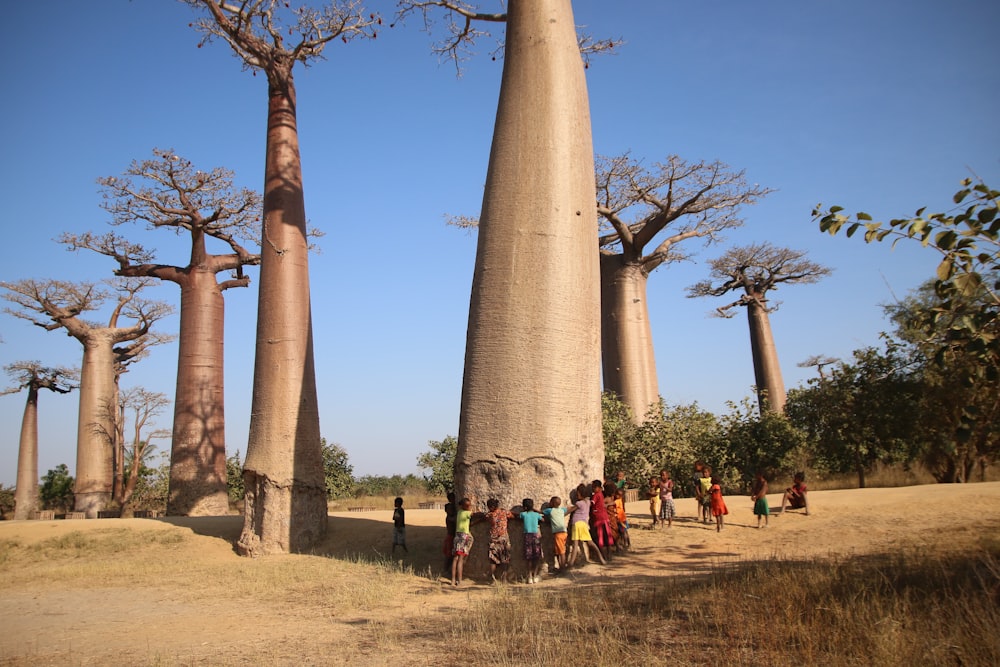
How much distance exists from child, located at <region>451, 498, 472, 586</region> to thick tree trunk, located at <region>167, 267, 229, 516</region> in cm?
748

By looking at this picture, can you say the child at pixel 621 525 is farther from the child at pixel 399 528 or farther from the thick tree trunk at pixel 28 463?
the thick tree trunk at pixel 28 463

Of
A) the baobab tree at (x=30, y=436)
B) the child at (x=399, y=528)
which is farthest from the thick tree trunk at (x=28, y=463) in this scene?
the child at (x=399, y=528)

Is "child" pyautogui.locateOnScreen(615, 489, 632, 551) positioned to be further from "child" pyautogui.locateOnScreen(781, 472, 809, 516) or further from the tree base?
the tree base

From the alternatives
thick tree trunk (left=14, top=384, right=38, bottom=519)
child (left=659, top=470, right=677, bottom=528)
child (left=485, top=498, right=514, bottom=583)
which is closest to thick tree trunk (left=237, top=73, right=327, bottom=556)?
child (left=485, top=498, right=514, bottom=583)

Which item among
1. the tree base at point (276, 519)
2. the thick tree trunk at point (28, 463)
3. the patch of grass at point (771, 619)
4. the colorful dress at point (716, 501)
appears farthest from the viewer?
→ the thick tree trunk at point (28, 463)

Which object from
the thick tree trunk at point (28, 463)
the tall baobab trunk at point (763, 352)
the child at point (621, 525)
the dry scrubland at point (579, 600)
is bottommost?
the dry scrubland at point (579, 600)

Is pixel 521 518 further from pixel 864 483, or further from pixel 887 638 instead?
pixel 864 483

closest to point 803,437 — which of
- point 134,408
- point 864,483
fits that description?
point 864,483

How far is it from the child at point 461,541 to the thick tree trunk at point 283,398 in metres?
2.97

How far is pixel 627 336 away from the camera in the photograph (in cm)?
1315

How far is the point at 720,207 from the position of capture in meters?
12.7

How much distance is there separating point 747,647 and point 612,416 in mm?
7779

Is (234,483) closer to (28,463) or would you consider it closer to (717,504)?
(28,463)

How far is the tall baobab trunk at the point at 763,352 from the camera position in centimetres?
1847
